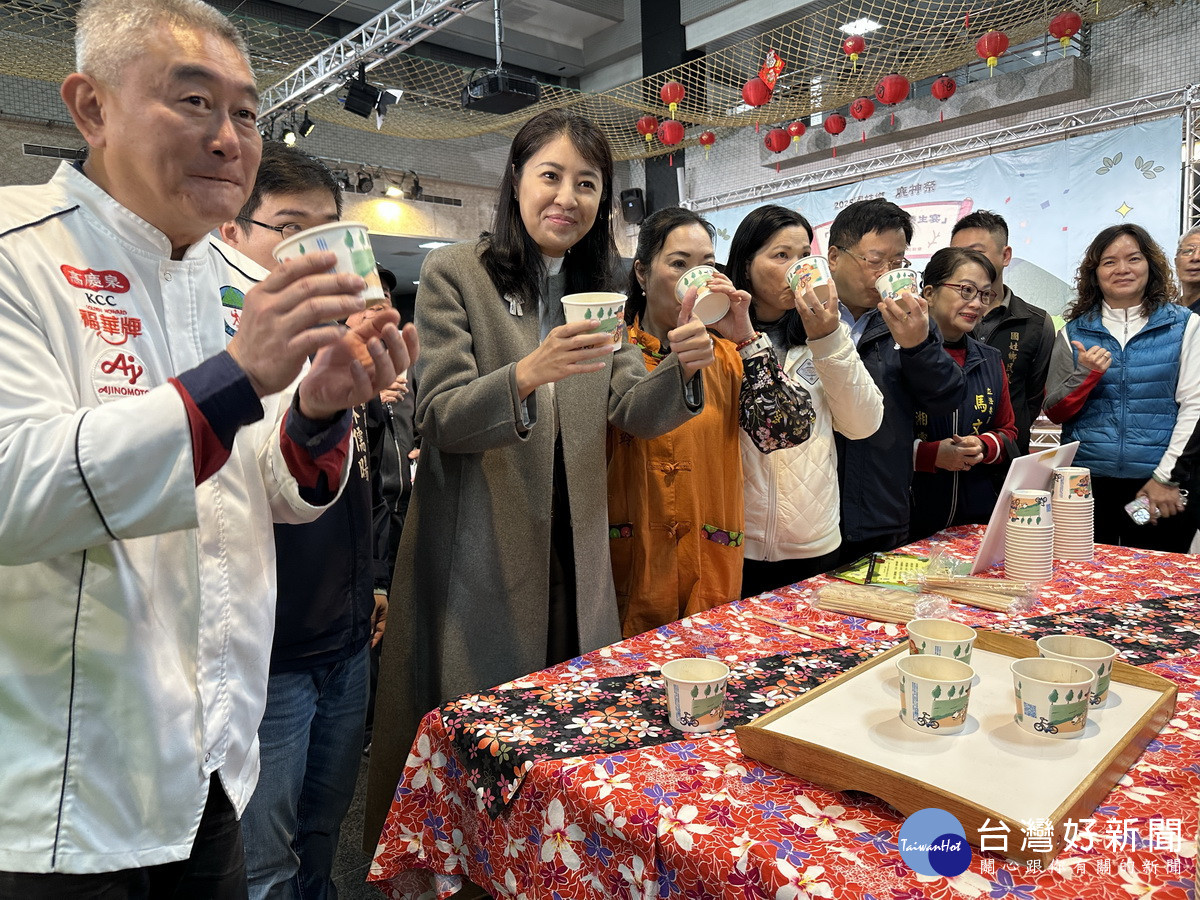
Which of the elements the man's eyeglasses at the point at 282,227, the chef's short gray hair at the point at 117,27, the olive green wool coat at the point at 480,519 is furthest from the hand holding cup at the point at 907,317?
the chef's short gray hair at the point at 117,27

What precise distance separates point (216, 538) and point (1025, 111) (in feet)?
24.2

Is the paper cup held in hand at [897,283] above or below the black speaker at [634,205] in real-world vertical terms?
below

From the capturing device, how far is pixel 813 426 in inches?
82.9

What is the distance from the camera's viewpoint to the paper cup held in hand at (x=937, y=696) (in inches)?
38.3

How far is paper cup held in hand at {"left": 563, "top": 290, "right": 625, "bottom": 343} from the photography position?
1.39 m

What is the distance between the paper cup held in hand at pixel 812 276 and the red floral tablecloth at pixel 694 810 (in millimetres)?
816

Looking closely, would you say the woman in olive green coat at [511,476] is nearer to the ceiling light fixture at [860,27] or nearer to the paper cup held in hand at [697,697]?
the paper cup held in hand at [697,697]

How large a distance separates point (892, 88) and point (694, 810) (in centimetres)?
627

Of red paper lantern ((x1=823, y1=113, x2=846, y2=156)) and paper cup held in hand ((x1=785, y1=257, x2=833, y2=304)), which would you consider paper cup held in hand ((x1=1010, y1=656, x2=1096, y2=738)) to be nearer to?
paper cup held in hand ((x1=785, y1=257, x2=833, y2=304))

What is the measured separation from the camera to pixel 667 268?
6.72 feet

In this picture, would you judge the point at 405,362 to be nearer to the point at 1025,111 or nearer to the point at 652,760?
the point at 652,760

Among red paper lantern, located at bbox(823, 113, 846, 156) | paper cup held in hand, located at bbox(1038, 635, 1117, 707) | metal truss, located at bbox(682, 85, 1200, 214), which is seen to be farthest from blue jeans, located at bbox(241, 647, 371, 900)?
red paper lantern, located at bbox(823, 113, 846, 156)

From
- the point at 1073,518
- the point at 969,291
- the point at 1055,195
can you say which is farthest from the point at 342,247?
→ the point at 1055,195

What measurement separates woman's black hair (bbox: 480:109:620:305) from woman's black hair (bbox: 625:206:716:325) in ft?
0.77
